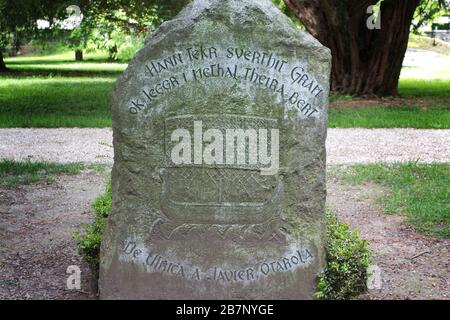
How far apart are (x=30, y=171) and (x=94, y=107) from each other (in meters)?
5.88

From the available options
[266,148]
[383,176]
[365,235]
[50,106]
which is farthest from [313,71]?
[50,106]

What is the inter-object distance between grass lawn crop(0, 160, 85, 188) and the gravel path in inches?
21.7

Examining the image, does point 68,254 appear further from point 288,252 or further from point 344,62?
point 344,62

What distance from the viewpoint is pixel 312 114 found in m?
4.73

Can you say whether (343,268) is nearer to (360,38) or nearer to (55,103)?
(55,103)

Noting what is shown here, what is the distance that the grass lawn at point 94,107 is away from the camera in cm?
1266

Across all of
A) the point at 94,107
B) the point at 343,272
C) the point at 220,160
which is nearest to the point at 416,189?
the point at 343,272

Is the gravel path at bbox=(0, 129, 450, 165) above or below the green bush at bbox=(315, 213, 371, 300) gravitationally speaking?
below

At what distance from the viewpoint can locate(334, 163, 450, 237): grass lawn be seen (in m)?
6.81

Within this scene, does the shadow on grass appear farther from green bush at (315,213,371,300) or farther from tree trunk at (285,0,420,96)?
green bush at (315,213,371,300)

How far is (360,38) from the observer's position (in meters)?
16.8

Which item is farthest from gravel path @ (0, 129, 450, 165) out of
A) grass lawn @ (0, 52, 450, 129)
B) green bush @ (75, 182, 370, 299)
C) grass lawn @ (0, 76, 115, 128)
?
green bush @ (75, 182, 370, 299)

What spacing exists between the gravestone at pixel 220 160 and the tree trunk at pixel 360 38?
11.7 meters

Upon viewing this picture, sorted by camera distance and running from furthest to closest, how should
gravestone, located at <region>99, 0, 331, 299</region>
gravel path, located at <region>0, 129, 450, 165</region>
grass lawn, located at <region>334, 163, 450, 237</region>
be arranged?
gravel path, located at <region>0, 129, 450, 165</region> → grass lawn, located at <region>334, 163, 450, 237</region> → gravestone, located at <region>99, 0, 331, 299</region>
